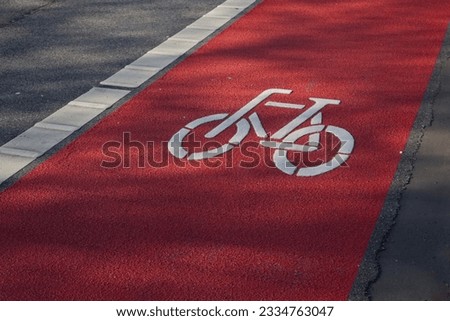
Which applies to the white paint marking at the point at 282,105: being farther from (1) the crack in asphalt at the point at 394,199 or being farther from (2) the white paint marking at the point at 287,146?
(1) the crack in asphalt at the point at 394,199

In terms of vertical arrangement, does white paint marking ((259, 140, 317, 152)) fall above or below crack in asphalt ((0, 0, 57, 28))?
below

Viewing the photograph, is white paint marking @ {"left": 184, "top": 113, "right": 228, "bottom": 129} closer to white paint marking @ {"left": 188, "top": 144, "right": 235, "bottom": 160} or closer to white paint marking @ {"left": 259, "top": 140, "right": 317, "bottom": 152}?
white paint marking @ {"left": 188, "top": 144, "right": 235, "bottom": 160}

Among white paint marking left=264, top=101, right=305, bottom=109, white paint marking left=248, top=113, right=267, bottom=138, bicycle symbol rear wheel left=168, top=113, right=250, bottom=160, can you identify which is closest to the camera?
bicycle symbol rear wheel left=168, top=113, right=250, bottom=160

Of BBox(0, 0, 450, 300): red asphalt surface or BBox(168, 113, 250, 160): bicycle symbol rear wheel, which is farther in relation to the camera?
BBox(168, 113, 250, 160): bicycle symbol rear wheel

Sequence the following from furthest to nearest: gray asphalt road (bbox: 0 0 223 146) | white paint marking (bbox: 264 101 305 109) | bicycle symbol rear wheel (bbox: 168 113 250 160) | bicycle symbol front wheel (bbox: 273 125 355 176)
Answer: gray asphalt road (bbox: 0 0 223 146) < white paint marking (bbox: 264 101 305 109) < bicycle symbol rear wheel (bbox: 168 113 250 160) < bicycle symbol front wheel (bbox: 273 125 355 176)

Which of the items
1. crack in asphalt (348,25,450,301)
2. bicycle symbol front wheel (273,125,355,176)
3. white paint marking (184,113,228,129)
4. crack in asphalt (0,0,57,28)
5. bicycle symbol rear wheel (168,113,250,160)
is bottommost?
crack in asphalt (348,25,450,301)

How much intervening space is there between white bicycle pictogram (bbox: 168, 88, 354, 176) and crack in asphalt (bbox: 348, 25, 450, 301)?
0.47 meters

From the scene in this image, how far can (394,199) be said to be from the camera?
5520 mm

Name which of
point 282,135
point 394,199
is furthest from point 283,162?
point 394,199

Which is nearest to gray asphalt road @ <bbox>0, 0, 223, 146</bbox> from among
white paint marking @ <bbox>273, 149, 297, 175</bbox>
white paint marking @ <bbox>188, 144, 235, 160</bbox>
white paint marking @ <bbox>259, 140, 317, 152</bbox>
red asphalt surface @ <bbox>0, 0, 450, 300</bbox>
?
red asphalt surface @ <bbox>0, 0, 450, 300</bbox>

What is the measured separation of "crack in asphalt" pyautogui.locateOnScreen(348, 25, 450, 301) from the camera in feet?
15.2

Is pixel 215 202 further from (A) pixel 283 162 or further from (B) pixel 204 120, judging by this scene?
(B) pixel 204 120
